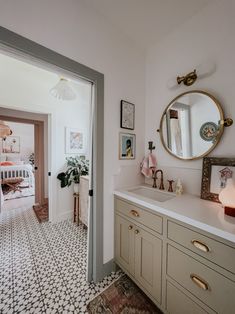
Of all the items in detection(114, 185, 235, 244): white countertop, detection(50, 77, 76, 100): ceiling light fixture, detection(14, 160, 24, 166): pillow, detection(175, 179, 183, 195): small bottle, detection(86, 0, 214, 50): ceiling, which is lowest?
detection(14, 160, 24, 166): pillow

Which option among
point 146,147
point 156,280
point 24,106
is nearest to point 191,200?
point 156,280

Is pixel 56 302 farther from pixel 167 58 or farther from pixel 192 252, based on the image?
pixel 167 58

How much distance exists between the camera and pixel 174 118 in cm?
158

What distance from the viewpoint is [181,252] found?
0.95 metres

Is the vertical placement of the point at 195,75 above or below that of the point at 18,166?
above

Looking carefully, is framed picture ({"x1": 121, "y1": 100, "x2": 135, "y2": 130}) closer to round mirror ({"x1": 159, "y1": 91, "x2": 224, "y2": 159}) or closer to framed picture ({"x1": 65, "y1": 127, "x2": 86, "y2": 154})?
round mirror ({"x1": 159, "y1": 91, "x2": 224, "y2": 159})

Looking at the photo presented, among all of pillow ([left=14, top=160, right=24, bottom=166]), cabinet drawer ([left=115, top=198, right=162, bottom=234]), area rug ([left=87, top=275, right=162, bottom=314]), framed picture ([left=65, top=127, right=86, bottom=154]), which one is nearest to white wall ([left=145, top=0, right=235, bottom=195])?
cabinet drawer ([left=115, top=198, right=162, bottom=234])

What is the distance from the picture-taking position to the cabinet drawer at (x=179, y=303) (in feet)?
2.94

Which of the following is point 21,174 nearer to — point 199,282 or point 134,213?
point 134,213

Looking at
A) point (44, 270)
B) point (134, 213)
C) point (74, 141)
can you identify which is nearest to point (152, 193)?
point (134, 213)

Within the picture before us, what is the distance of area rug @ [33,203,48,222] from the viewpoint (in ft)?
9.38

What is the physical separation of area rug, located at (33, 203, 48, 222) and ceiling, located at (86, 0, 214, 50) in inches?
127

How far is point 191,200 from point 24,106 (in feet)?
8.84

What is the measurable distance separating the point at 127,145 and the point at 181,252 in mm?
1107
